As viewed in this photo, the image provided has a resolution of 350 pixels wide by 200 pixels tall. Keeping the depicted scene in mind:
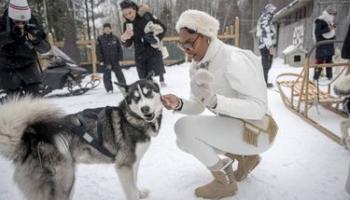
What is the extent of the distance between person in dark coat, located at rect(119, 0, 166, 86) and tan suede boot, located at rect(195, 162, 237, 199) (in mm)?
2627

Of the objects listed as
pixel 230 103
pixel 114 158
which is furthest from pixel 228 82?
pixel 114 158

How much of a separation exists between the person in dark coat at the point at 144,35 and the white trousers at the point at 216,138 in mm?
2537

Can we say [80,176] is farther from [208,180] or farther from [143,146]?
[208,180]

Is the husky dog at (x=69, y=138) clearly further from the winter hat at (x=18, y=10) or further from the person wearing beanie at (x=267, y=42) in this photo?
the person wearing beanie at (x=267, y=42)

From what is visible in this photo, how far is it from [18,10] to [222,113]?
2126mm

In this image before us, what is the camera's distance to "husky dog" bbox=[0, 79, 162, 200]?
5.37 ft

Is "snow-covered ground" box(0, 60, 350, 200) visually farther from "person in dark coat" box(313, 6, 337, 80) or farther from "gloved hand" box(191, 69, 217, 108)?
"person in dark coat" box(313, 6, 337, 80)

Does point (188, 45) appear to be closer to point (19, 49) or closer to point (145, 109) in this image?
point (145, 109)

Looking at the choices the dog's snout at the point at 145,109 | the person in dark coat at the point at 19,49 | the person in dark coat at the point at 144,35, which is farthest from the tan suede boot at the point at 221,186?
the person in dark coat at the point at 144,35

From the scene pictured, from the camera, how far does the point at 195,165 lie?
2652mm

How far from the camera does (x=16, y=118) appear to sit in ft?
5.24

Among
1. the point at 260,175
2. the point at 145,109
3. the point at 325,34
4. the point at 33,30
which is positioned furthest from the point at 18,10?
the point at 325,34

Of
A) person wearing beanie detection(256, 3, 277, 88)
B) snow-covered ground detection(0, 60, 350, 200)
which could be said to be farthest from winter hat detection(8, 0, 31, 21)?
person wearing beanie detection(256, 3, 277, 88)

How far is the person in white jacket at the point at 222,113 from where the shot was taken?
Answer: 1915mm
